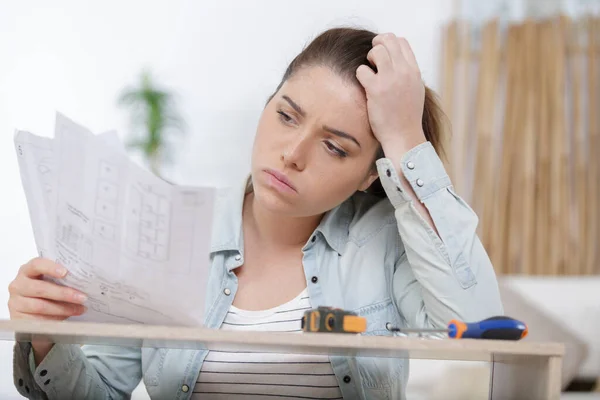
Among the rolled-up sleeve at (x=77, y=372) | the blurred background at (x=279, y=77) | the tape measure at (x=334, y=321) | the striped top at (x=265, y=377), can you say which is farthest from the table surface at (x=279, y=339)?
the blurred background at (x=279, y=77)

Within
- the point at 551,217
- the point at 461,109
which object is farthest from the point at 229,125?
the point at 551,217

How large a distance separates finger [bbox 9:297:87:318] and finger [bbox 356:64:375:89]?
1.77ft

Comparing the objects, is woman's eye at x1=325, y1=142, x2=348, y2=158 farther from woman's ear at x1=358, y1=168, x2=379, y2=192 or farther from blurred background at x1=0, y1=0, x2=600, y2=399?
blurred background at x1=0, y1=0, x2=600, y2=399

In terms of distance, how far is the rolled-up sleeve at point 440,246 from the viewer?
1104 millimetres

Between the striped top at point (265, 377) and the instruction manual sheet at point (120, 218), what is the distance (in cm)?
29

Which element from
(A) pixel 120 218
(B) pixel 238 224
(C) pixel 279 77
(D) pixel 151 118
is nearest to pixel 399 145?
(B) pixel 238 224

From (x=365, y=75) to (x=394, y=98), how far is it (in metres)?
0.06

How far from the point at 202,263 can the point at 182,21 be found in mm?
2771

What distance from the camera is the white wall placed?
135 inches

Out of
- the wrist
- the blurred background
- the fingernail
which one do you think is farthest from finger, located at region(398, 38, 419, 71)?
the blurred background

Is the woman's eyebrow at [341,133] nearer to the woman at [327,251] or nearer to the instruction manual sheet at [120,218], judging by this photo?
the woman at [327,251]

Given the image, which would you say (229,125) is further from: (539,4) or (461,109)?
(539,4)

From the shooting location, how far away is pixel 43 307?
0.95 metres

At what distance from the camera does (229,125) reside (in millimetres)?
3445
